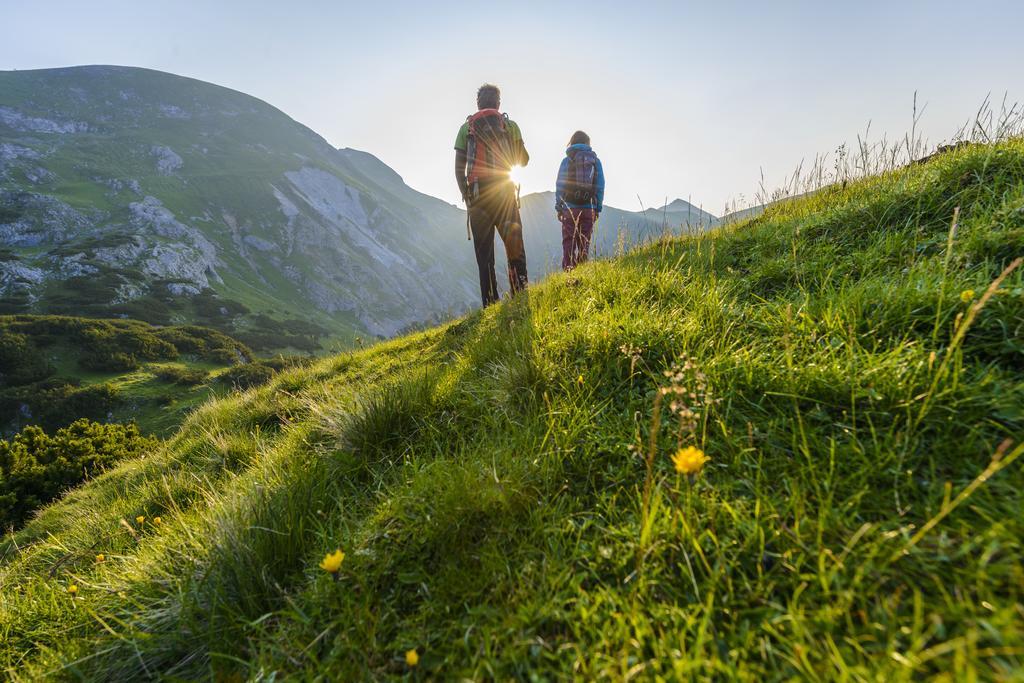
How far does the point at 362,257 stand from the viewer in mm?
104875

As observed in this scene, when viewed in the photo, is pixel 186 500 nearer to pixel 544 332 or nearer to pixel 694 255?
pixel 544 332

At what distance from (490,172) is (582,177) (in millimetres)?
2512

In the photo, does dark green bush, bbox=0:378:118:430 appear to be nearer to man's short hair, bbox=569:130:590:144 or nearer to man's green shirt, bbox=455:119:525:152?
man's green shirt, bbox=455:119:525:152

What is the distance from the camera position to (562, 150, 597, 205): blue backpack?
28.9 feet

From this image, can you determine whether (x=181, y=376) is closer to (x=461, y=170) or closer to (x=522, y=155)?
(x=461, y=170)

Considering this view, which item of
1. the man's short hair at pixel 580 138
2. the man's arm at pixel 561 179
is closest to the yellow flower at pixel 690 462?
the man's arm at pixel 561 179

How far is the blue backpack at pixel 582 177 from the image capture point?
8820 mm

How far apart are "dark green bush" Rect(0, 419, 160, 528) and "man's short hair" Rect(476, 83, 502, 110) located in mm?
10751

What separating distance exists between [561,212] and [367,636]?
8387 mm

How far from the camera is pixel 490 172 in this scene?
24.1 feet

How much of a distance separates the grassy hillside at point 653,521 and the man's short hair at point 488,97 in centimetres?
634

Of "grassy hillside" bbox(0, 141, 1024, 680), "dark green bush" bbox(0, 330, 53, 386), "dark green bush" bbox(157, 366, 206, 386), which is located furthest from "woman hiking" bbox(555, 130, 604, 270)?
"dark green bush" bbox(0, 330, 53, 386)

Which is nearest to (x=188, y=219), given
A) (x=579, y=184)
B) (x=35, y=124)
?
(x=35, y=124)

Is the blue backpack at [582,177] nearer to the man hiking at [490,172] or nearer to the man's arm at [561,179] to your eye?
the man's arm at [561,179]
